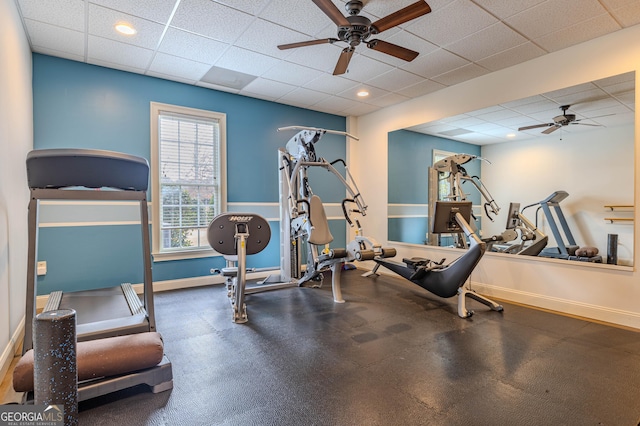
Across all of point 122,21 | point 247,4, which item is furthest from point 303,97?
point 122,21

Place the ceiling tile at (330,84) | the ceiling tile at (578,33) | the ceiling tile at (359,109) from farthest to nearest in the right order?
the ceiling tile at (359,109), the ceiling tile at (330,84), the ceiling tile at (578,33)

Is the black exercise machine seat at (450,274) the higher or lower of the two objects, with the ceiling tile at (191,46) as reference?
lower

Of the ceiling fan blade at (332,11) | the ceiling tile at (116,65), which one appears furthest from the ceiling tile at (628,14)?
the ceiling tile at (116,65)

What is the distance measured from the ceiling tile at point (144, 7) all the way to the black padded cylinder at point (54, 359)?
271cm

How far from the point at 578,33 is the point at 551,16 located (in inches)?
21.3

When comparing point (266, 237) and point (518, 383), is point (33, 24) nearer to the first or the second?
point (266, 237)

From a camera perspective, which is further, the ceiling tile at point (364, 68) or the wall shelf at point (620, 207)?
the ceiling tile at point (364, 68)

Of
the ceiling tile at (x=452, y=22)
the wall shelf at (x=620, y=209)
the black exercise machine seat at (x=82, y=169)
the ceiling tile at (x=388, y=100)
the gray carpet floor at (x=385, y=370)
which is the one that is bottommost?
the gray carpet floor at (x=385, y=370)

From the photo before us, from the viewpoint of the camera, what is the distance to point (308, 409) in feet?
6.19

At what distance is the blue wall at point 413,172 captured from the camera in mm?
5621

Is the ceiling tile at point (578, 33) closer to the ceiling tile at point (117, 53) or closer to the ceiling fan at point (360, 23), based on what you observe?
the ceiling fan at point (360, 23)

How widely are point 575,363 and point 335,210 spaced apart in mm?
4346

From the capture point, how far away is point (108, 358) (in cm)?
192

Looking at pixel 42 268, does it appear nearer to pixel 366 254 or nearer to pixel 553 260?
pixel 366 254
